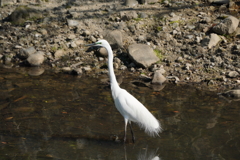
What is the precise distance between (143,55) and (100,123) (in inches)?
127

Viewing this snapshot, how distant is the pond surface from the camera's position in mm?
4578

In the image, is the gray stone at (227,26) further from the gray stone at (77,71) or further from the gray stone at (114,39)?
the gray stone at (77,71)

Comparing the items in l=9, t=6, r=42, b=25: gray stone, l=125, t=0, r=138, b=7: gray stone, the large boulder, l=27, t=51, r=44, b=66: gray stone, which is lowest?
l=27, t=51, r=44, b=66: gray stone

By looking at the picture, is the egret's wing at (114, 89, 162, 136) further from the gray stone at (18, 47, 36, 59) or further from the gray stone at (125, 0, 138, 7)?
the gray stone at (125, 0, 138, 7)

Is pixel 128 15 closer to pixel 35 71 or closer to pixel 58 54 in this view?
pixel 58 54

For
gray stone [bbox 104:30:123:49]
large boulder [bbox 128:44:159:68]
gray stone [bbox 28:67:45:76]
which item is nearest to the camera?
large boulder [bbox 128:44:159:68]

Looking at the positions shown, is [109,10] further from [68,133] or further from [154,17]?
[68,133]

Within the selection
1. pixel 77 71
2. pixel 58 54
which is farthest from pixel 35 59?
pixel 77 71

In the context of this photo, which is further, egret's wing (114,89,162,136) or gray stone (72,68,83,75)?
gray stone (72,68,83,75)

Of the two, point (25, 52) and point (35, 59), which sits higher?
point (25, 52)

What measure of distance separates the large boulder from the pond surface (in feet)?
2.77

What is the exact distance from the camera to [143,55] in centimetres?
822

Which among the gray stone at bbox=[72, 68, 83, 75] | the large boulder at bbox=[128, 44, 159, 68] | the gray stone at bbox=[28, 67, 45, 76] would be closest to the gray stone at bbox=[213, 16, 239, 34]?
the large boulder at bbox=[128, 44, 159, 68]

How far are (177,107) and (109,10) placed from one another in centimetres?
574
